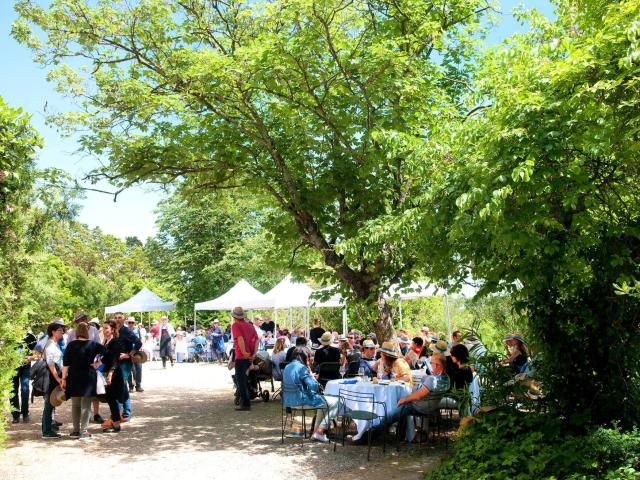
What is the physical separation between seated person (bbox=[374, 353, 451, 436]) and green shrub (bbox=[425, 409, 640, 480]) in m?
1.21

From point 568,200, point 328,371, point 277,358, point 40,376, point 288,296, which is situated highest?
point 568,200

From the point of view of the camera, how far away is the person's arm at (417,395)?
7.58 meters

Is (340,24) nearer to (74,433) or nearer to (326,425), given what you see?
(326,425)

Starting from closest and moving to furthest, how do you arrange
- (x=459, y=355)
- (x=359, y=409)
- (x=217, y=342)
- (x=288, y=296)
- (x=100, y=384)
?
1. (x=459, y=355)
2. (x=359, y=409)
3. (x=100, y=384)
4. (x=288, y=296)
5. (x=217, y=342)

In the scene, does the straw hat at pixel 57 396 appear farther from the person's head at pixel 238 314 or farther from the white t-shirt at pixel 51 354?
→ the person's head at pixel 238 314

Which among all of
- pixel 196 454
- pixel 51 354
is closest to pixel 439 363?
pixel 196 454

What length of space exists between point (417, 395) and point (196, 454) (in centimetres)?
295

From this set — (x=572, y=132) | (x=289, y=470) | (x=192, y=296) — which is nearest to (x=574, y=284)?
(x=572, y=132)

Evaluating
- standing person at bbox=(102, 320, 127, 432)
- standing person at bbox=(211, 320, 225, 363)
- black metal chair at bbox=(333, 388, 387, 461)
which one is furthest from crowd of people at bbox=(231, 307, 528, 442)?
standing person at bbox=(211, 320, 225, 363)

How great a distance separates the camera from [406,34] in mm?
9875

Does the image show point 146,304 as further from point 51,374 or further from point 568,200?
point 568,200

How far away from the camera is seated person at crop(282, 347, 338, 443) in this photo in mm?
8352

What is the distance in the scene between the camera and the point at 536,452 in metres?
5.48

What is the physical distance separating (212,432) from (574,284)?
5840 millimetres
